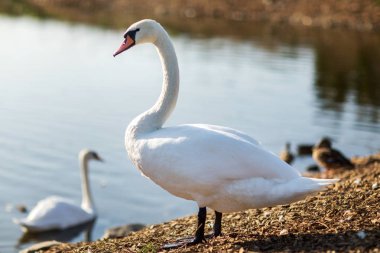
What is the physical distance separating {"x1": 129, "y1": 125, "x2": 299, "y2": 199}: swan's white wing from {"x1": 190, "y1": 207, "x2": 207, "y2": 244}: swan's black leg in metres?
0.30

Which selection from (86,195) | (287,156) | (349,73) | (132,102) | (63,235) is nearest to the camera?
(63,235)

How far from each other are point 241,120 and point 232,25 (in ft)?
88.1

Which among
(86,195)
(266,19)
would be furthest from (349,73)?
(266,19)

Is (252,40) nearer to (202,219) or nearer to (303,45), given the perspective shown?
(303,45)

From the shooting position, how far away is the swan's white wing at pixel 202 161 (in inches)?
220

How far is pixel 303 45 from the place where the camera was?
37406 mm

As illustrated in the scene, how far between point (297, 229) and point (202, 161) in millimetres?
1147

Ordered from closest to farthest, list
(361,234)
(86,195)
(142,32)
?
(361,234), (142,32), (86,195)

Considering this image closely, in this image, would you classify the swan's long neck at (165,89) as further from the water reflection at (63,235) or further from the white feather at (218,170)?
the water reflection at (63,235)

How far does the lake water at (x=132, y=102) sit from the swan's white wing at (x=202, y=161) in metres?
5.09

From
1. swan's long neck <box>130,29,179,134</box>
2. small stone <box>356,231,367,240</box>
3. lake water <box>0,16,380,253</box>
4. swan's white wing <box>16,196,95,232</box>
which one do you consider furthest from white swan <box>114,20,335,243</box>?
swan's white wing <box>16,196,95,232</box>

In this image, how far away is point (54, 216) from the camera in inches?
442

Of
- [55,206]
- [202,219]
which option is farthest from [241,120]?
[202,219]

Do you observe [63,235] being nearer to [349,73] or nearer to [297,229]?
[297,229]
